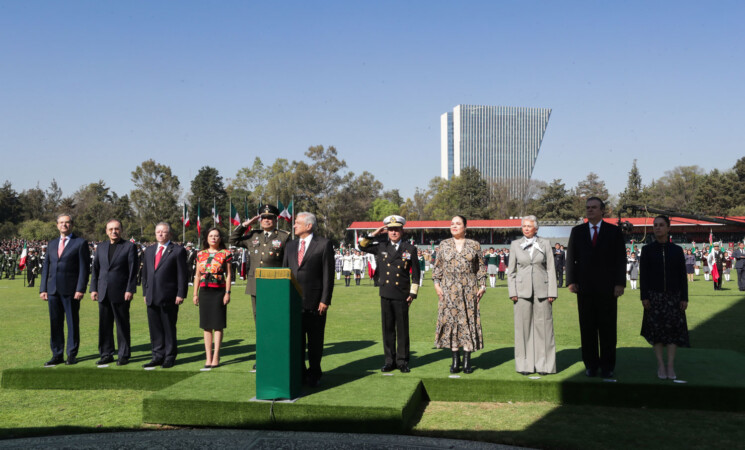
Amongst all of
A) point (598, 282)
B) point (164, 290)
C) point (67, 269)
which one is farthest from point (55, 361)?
point (598, 282)

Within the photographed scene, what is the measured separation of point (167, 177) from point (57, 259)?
79.7 m

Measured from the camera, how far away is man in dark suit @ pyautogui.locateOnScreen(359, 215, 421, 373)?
6633 mm

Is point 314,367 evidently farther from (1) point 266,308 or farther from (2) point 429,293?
(2) point 429,293

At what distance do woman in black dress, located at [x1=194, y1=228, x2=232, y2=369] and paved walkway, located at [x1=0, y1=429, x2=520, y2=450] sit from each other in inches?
78.4

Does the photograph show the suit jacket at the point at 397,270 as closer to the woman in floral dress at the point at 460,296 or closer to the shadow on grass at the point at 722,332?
the woman in floral dress at the point at 460,296

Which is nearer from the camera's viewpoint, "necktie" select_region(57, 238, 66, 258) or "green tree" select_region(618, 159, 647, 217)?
"necktie" select_region(57, 238, 66, 258)

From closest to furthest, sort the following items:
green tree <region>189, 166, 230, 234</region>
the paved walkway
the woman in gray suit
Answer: the paved walkway → the woman in gray suit → green tree <region>189, 166, 230, 234</region>

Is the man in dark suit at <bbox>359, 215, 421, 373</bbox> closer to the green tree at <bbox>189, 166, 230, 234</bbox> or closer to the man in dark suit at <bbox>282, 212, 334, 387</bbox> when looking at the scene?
the man in dark suit at <bbox>282, 212, 334, 387</bbox>

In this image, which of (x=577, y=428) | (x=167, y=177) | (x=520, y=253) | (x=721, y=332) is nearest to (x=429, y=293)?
(x=721, y=332)

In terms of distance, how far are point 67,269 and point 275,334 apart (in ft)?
11.7

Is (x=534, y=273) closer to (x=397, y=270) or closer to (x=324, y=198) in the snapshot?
(x=397, y=270)

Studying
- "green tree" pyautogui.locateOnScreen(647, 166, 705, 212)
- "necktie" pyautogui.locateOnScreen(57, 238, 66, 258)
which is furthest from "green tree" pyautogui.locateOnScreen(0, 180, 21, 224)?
"green tree" pyautogui.locateOnScreen(647, 166, 705, 212)

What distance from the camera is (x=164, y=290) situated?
277 inches

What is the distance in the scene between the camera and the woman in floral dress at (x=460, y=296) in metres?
6.46
